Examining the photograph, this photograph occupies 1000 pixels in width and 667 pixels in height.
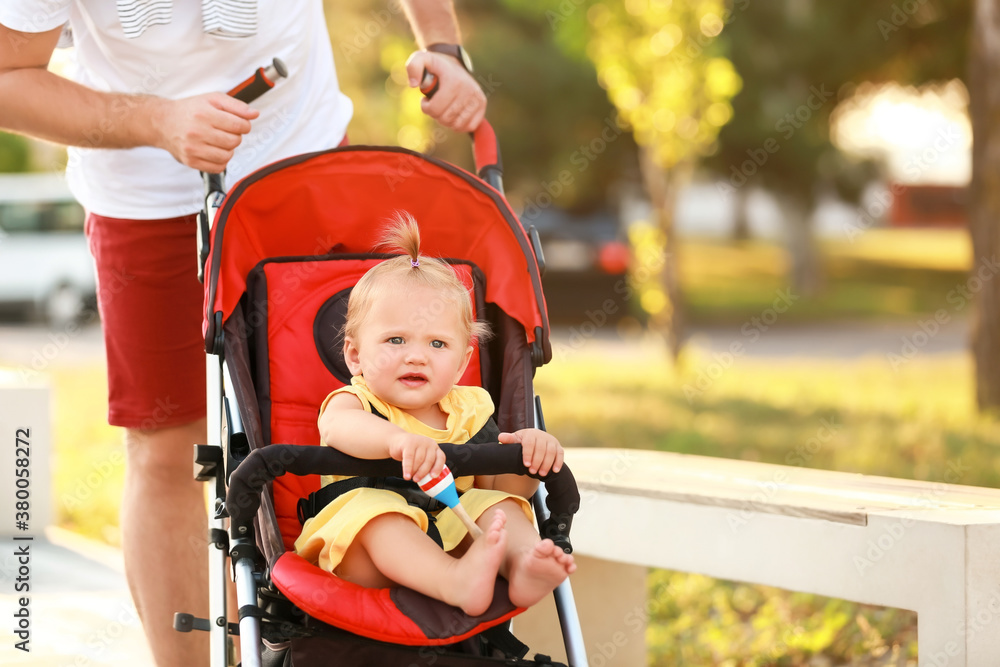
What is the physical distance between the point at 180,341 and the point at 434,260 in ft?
2.51

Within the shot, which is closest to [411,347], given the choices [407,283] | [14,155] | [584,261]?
[407,283]

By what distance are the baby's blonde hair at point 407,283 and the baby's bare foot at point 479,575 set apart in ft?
1.63

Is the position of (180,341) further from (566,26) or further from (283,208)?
(566,26)

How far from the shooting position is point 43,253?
1455 centimetres

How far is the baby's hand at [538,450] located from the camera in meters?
2.10

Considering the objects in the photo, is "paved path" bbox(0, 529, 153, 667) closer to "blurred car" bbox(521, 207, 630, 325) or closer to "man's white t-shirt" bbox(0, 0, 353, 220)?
"man's white t-shirt" bbox(0, 0, 353, 220)

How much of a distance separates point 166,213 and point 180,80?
12.6 inches

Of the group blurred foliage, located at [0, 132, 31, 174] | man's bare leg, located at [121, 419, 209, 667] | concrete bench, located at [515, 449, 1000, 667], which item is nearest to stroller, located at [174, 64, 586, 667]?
man's bare leg, located at [121, 419, 209, 667]

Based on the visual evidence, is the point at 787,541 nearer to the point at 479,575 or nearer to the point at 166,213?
the point at 479,575

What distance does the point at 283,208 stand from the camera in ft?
8.80

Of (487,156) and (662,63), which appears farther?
(662,63)

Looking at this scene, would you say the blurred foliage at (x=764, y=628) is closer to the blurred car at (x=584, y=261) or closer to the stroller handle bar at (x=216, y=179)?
the stroller handle bar at (x=216, y=179)

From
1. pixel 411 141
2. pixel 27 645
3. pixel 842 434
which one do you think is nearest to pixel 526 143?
pixel 411 141

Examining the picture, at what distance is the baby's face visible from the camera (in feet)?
7.46
